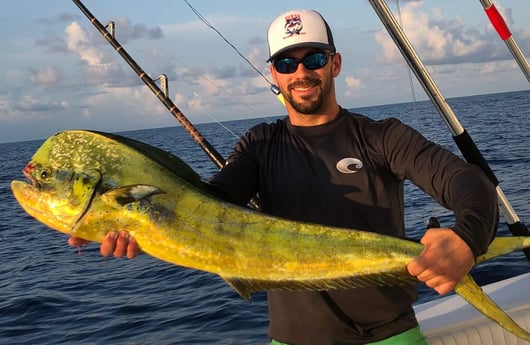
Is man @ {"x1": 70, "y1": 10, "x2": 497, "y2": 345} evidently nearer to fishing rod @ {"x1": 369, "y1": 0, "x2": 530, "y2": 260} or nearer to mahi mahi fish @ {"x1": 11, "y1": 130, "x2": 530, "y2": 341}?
mahi mahi fish @ {"x1": 11, "y1": 130, "x2": 530, "y2": 341}

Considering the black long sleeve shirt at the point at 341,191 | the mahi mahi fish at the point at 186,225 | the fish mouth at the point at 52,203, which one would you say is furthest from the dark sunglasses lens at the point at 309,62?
the fish mouth at the point at 52,203

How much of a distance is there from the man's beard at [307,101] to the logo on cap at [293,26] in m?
0.27

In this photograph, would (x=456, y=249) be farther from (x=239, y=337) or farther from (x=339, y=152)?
(x=239, y=337)

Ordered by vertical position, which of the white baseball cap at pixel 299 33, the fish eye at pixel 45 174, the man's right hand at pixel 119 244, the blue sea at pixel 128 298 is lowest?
the blue sea at pixel 128 298

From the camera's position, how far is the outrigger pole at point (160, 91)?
535 centimetres

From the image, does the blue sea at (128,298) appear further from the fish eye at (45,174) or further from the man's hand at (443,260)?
the man's hand at (443,260)

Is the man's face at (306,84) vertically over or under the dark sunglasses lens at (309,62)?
under

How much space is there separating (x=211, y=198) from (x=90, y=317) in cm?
762

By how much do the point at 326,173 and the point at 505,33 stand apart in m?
2.50

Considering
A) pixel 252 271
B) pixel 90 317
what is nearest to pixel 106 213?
pixel 252 271

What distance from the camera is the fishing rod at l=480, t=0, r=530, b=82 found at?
4.57m

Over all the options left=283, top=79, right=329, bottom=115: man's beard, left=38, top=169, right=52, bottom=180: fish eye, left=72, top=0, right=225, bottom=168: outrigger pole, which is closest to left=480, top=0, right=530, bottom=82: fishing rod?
left=283, top=79, right=329, bottom=115: man's beard

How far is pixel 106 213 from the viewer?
242 centimetres

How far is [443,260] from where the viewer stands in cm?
215
